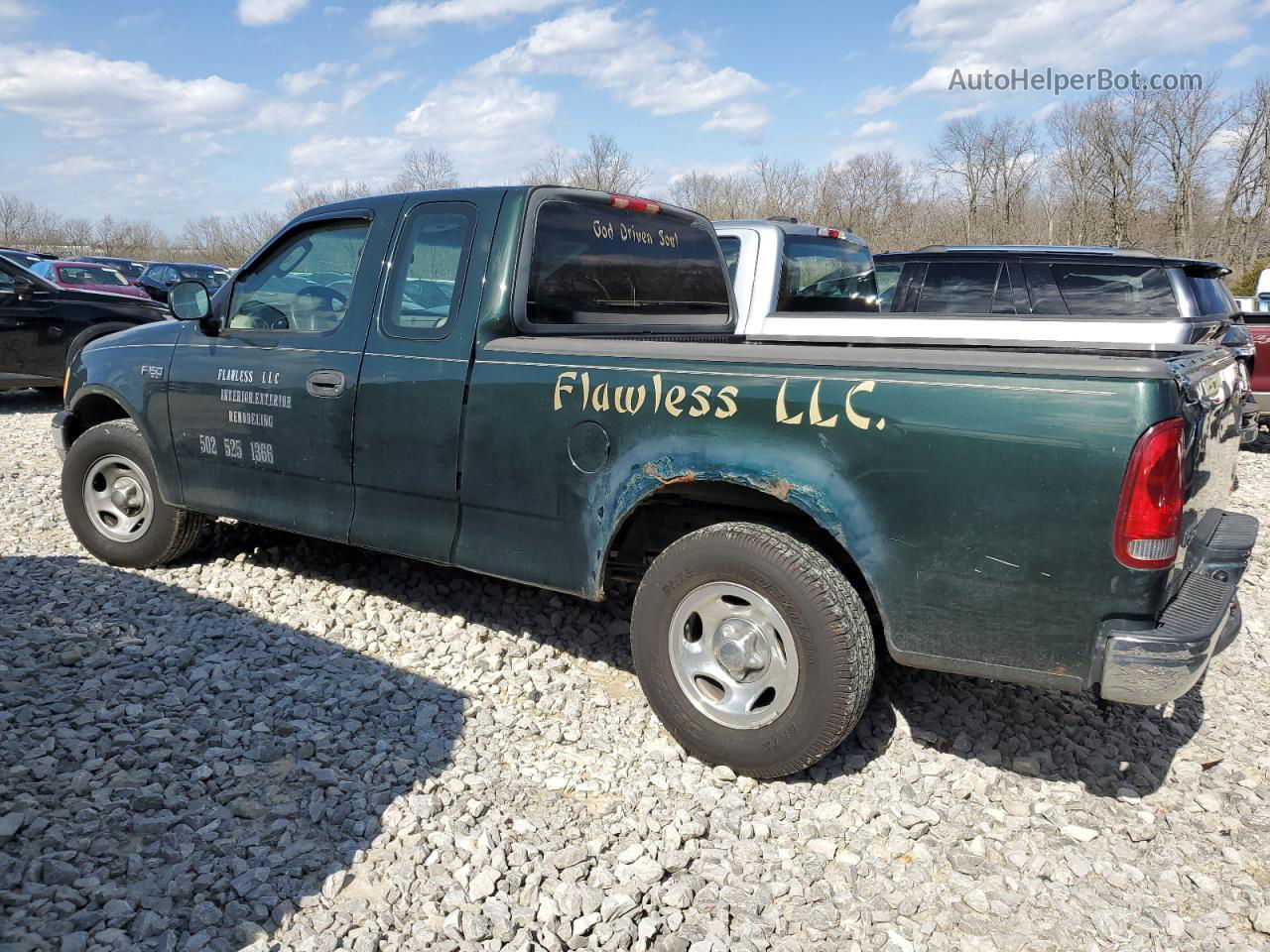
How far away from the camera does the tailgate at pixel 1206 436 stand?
8.98ft

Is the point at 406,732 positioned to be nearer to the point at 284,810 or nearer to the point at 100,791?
the point at 284,810

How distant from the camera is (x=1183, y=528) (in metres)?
2.82

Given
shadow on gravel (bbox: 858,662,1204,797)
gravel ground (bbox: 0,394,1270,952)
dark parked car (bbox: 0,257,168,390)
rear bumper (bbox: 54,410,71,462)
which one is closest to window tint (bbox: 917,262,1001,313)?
gravel ground (bbox: 0,394,1270,952)

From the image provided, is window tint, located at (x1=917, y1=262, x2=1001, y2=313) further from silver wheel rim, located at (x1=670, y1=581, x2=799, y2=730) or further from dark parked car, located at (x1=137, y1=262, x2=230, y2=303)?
dark parked car, located at (x1=137, y1=262, x2=230, y2=303)

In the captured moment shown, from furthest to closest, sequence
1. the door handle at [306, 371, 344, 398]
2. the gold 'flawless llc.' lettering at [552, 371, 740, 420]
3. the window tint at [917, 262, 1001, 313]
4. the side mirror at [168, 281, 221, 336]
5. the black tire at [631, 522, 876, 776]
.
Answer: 1. the window tint at [917, 262, 1001, 313]
2. the side mirror at [168, 281, 221, 336]
3. the door handle at [306, 371, 344, 398]
4. the gold 'flawless llc.' lettering at [552, 371, 740, 420]
5. the black tire at [631, 522, 876, 776]

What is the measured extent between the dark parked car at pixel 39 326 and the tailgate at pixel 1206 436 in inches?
430

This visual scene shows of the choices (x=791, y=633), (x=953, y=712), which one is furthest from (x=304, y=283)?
(x=953, y=712)

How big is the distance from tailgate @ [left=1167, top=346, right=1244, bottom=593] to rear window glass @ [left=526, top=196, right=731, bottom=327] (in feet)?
7.50

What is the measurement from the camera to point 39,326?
425 inches

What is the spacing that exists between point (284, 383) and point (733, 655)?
245 cm

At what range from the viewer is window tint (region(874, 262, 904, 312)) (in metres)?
7.78

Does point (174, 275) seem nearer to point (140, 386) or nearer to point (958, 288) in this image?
point (140, 386)

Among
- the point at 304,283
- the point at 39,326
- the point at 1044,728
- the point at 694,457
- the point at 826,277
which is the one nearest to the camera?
the point at 694,457

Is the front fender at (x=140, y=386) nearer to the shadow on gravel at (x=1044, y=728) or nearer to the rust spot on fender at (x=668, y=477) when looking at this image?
the rust spot on fender at (x=668, y=477)
